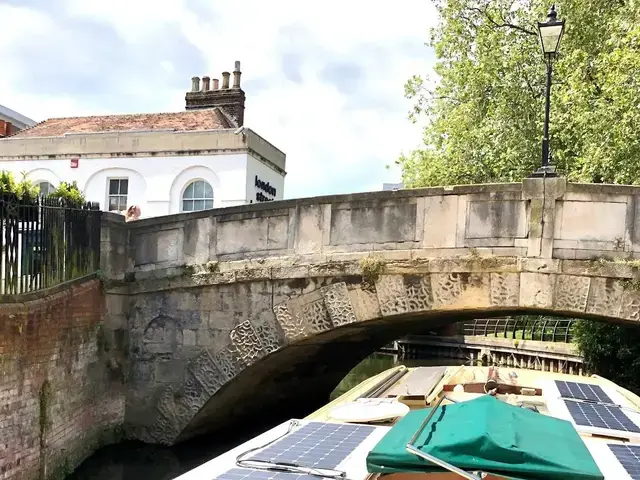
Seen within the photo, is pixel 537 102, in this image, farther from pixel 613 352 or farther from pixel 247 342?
pixel 247 342

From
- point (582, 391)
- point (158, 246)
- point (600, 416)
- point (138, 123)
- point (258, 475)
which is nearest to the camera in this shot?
point (258, 475)

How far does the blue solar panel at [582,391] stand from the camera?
555 centimetres

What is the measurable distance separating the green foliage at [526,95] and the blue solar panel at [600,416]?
6754 mm

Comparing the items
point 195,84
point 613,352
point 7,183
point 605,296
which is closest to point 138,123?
point 195,84

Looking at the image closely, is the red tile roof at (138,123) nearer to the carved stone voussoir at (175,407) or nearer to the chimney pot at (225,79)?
the chimney pot at (225,79)

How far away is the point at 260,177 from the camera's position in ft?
57.0

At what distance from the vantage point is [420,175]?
16.4 meters

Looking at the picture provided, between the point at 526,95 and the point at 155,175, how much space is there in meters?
9.57

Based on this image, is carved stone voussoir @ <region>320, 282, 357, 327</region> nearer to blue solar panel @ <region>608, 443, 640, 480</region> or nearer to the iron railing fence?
blue solar panel @ <region>608, 443, 640, 480</region>

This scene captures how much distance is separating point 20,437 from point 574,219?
21.1 feet

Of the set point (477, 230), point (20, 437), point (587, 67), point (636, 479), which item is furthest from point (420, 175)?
point (636, 479)

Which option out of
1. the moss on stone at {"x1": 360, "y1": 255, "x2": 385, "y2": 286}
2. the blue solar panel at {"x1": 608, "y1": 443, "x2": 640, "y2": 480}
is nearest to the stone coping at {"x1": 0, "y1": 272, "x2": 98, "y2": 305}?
the moss on stone at {"x1": 360, "y1": 255, "x2": 385, "y2": 286}

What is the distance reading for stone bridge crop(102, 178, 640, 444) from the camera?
284 inches

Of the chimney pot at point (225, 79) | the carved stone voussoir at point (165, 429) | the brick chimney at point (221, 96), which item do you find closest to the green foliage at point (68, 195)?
the carved stone voussoir at point (165, 429)
